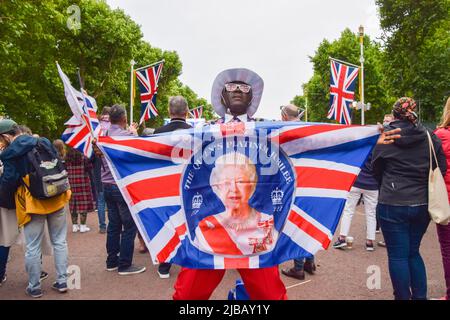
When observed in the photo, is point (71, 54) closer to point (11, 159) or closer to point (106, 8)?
point (106, 8)

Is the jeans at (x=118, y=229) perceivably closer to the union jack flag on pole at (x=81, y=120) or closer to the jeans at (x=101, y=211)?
the union jack flag on pole at (x=81, y=120)

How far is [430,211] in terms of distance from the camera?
13.2 feet

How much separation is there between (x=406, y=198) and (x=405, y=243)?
0.42 m

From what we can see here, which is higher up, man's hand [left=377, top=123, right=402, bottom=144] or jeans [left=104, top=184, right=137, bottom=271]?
man's hand [left=377, top=123, right=402, bottom=144]

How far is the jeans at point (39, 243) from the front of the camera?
4.98 meters

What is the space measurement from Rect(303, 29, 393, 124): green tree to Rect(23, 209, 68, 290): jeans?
1447 inches

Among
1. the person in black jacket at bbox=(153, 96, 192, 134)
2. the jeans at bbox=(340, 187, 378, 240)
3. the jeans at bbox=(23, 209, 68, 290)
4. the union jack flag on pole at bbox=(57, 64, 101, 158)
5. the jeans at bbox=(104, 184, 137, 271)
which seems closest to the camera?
the union jack flag on pole at bbox=(57, 64, 101, 158)

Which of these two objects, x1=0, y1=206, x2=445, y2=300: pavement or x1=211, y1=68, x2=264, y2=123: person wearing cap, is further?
x1=0, y1=206, x2=445, y2=300: pavement

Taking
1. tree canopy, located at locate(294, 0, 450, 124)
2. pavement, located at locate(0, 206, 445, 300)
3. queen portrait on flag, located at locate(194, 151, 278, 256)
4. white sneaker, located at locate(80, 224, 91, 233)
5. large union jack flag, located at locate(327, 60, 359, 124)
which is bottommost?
pavement, located at locate(0, 206, 445, 300)

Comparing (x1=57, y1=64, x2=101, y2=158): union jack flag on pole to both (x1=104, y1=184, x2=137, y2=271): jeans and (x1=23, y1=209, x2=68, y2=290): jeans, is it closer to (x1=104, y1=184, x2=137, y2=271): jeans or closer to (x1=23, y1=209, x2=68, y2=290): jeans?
(x1=23, y1=209, x2=68, y2=290): jeans

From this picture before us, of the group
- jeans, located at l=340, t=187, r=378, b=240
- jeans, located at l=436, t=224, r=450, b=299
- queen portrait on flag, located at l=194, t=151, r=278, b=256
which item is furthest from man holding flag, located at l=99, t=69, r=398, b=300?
jeans, located at l=340, t=187, r=378, b=240

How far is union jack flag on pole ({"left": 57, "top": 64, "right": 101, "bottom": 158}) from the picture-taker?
3980 mm

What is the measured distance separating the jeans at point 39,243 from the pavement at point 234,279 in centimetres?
24

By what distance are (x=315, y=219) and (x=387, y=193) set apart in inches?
55.7
